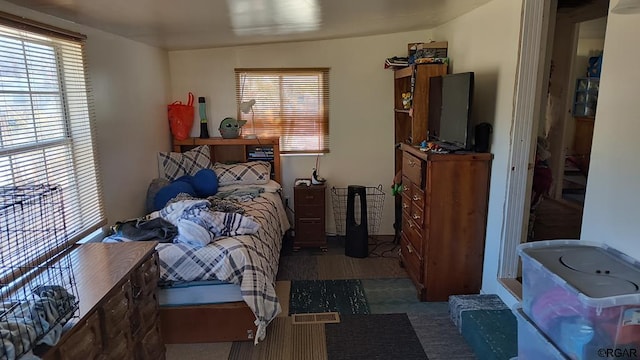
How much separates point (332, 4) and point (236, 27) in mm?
960

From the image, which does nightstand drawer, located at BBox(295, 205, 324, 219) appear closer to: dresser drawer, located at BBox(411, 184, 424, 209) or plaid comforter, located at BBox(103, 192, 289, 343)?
dresser drawer, located at BBox(411, 184, 424, 209)

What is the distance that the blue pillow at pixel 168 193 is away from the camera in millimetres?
3543

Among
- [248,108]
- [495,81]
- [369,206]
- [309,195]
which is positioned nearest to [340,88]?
[248,108]

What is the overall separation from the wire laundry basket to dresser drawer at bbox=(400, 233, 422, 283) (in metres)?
0.88

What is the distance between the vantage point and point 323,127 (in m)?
4.64

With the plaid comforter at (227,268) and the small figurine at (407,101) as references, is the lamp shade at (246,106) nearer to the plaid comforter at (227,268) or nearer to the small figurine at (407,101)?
the small figurine at (407,101)

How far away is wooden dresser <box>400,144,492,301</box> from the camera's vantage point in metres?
3.01

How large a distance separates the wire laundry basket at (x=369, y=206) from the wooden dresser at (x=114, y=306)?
2706 mm

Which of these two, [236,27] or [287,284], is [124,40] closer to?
[236,27]

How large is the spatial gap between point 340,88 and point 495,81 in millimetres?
1960

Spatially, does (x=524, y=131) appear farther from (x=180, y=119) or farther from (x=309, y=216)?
(x=180, y=119)

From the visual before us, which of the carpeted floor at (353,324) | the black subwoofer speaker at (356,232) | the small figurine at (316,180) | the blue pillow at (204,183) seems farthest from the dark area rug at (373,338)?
the blue pillow at (204,183)

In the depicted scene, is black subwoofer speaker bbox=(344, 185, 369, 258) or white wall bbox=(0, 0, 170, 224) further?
black subwoofer speaker bbox=(344, 185, 369, 258)

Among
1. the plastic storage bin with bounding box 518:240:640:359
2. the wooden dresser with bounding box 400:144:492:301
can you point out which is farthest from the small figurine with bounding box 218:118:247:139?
the plastic storage bin with bounding box 518:240:640:359
